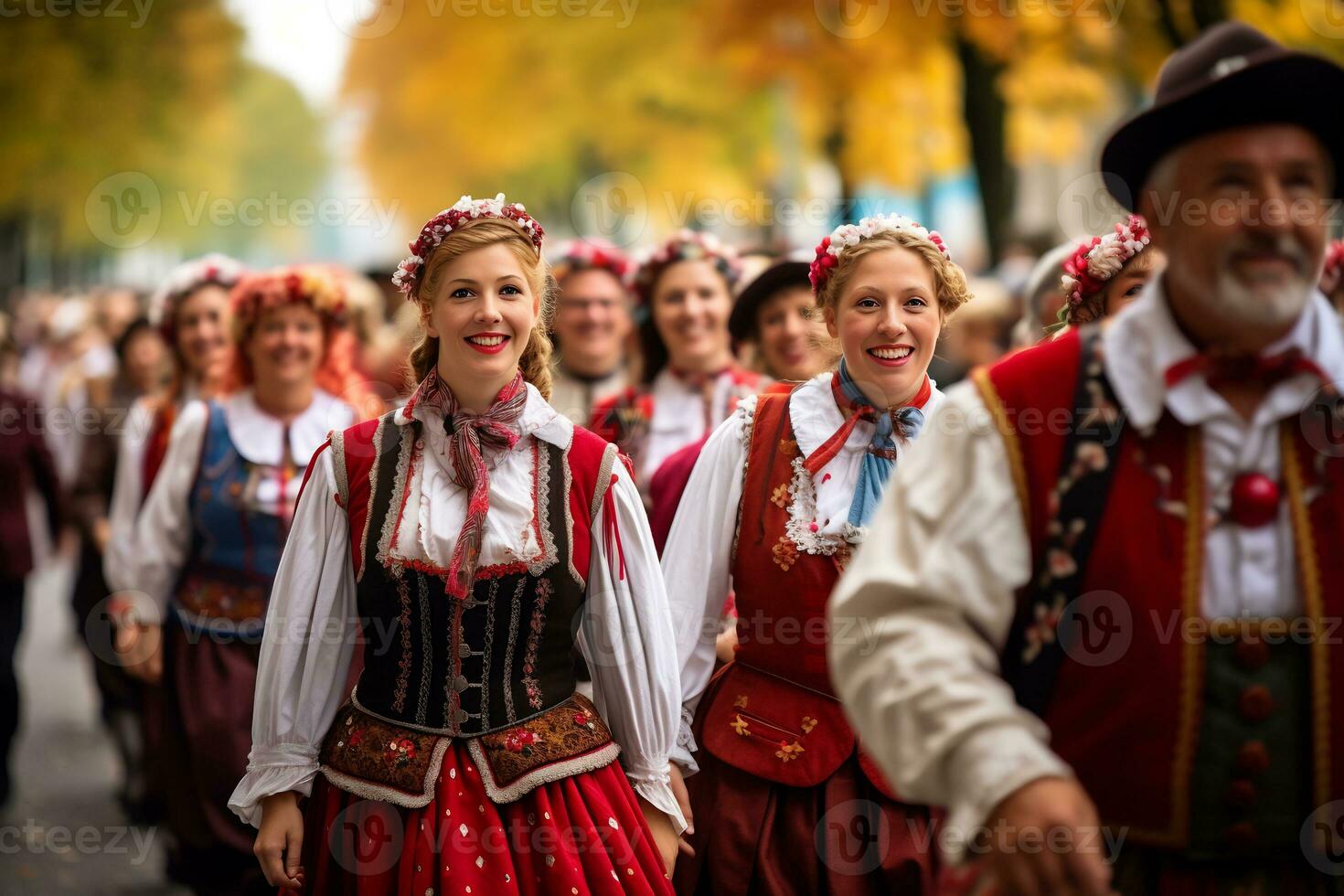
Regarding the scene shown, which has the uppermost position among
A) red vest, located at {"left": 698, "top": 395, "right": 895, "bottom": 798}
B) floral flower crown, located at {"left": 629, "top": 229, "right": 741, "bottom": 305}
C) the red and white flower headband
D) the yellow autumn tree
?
the yellow autumn tree

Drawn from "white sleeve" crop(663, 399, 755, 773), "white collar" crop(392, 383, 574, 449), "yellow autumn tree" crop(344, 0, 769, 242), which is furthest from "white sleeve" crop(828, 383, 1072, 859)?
"yellow autumn tree" crop(344, 0, 769, 242)

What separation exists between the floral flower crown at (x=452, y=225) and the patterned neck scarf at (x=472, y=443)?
0.96 ft

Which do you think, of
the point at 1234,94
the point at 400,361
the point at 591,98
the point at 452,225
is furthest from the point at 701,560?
the point at 591,98

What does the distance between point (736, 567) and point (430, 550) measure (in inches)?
35.7

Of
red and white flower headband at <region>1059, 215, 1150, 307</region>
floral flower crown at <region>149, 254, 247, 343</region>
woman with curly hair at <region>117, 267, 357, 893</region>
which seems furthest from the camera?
floral flower crown at <region>149, 254, 247, 343</region>

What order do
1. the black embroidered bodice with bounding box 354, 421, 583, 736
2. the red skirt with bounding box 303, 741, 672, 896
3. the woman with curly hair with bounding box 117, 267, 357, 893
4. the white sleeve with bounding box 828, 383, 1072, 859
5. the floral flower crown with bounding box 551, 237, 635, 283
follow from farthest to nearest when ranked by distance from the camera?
the floral flower crown with bounding box 551, 237, 635, 283, the woman with curly hair with bounding box 117, 267, 357, 893, the black embroidered bodice with bounding box 354, 421, 583, 736, the red skirt with bounding box 303, 741, 672, 896, the white sleeve with bounding box 828, 383, 1072, 859

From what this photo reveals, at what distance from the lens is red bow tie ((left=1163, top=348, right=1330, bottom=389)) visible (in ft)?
8.18

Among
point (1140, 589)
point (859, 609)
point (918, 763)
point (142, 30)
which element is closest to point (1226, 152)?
point (1140, 589)

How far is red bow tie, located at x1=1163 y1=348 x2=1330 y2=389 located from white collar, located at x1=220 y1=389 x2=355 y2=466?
3796 millimetres

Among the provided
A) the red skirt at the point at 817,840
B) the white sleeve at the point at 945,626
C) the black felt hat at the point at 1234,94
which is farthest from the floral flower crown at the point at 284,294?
the black felt hat at the point at 1234,94

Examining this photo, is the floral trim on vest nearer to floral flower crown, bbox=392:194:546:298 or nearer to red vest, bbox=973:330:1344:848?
floral flower crown, bbox=392:194:546:298

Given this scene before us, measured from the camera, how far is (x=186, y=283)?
743 centimetres

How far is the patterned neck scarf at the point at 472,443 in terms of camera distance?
3.62 meters

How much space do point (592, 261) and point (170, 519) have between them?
241 centimetres
